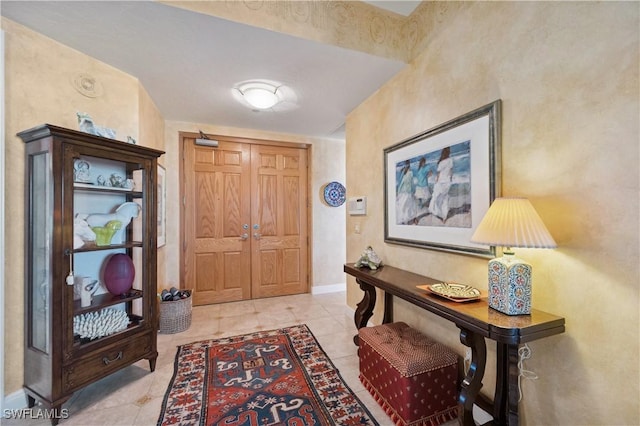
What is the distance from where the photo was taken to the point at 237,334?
2764 mm

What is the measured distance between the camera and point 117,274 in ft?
6.40

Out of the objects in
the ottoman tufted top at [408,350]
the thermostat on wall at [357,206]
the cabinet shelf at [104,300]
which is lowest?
the ottoman tufted top at [408,350]

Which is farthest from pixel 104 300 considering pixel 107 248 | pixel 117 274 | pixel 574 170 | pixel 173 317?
pixel 574 170

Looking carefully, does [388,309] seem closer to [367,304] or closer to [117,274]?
→ [367,304]

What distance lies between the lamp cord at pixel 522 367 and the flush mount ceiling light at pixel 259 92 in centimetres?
269

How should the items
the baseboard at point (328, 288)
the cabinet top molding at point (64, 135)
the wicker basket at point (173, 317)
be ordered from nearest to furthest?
the cabinet top molding at point (64, 135) < the wicker basket at point (173, 317) < the baseboard at point (328, 288)

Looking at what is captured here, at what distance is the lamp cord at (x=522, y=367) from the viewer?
133cm

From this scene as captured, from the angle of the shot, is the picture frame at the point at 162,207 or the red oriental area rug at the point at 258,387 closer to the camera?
the red oriental area rug at the point at 258,387

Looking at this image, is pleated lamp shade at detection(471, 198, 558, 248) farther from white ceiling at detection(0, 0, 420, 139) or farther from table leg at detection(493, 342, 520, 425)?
white ceiling at detection(0, 0, 420, 139)

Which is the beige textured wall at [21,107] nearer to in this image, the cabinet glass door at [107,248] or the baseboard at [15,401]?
the baseboard at [15,401]

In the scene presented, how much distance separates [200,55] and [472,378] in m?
2.78

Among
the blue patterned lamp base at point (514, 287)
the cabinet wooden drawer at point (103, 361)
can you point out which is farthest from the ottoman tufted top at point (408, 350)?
the cabinet wooden drawer at point (103, 361)

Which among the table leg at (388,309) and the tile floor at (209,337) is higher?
the table leg at (388,309)

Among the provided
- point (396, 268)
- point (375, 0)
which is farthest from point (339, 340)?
point (375, 0)
